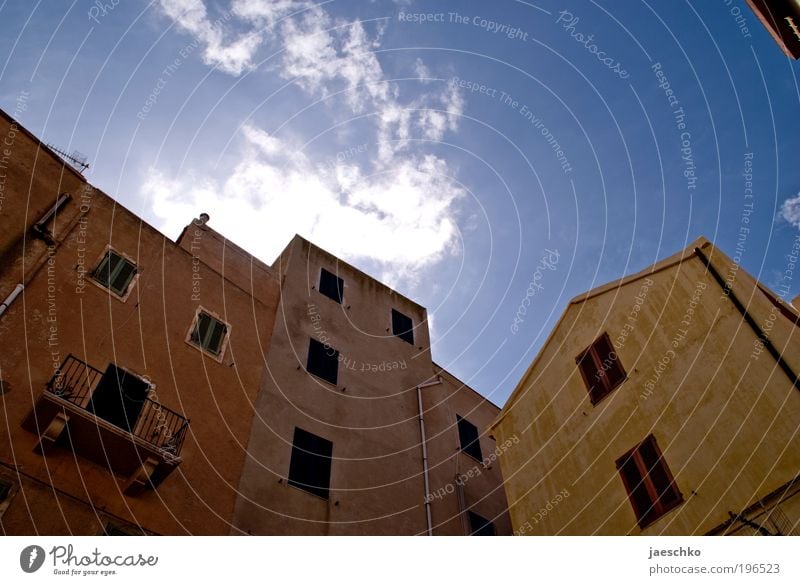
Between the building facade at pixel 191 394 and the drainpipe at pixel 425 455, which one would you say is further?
the drainpipe at pixel 425 455

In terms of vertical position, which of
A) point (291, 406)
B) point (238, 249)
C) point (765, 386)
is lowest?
point (765, 386)

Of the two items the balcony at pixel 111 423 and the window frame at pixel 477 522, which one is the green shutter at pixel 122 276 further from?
the window frame at pixel 477 522

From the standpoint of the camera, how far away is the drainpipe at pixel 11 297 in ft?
44.3

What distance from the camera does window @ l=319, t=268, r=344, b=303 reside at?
78.9ft

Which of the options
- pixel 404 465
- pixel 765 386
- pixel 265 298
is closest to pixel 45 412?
pixel 265 298

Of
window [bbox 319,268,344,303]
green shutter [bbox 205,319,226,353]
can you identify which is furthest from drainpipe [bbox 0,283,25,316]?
window [bbox 319,268,344,303]

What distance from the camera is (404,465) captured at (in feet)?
68.7

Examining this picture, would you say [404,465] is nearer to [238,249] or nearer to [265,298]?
[265,298]

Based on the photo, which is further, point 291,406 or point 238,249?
point 238,249

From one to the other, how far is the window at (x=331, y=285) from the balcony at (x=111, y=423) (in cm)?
956

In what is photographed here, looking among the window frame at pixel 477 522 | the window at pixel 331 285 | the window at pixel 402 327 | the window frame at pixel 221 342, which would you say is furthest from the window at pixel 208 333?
the window frame at pixel 477 522

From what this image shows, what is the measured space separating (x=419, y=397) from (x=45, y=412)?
14005 millimetres

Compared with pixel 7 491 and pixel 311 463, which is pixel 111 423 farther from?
pixel 311 463

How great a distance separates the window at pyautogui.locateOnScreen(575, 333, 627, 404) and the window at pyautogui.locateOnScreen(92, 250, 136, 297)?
12.5 m
